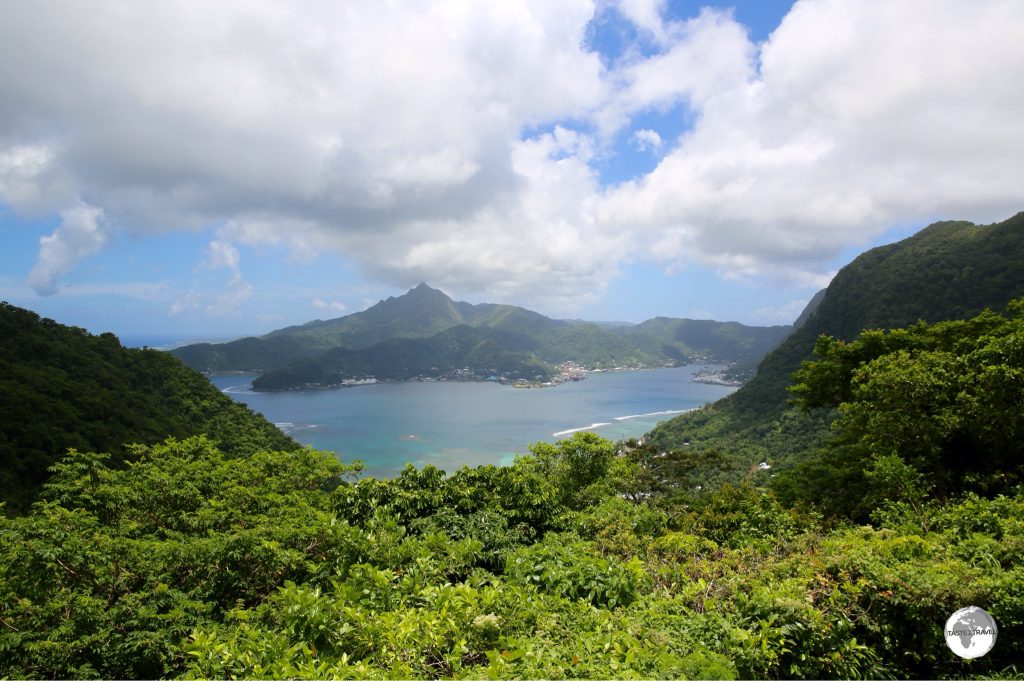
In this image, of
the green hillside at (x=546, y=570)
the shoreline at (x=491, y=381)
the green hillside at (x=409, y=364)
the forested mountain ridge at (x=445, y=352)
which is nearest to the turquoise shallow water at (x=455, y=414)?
the shoreline at (x=491, y=381)

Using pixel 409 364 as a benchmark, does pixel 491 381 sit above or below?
below

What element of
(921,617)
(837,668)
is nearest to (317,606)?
(837,668)

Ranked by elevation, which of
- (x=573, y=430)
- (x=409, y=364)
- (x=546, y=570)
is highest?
(x=546, y=570)

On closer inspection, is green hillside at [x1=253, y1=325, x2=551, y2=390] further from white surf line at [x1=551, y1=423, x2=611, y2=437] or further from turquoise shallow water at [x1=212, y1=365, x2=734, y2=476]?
white surf line at [x1=551, y1=423, x2=611, y2=437]

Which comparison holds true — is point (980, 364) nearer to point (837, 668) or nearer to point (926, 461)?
point (926, 461)

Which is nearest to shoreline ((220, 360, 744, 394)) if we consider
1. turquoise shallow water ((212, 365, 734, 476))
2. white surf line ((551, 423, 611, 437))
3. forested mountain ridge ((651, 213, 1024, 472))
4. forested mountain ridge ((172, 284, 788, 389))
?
forested mountain ridge ((172, 284, 788, 389))

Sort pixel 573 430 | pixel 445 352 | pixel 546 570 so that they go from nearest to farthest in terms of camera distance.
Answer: pixel 546 570
pixel 573 430
pixel 445 352

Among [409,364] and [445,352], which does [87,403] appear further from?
[445,352]

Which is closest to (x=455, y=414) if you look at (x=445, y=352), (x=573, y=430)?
(x=573, y=430)
